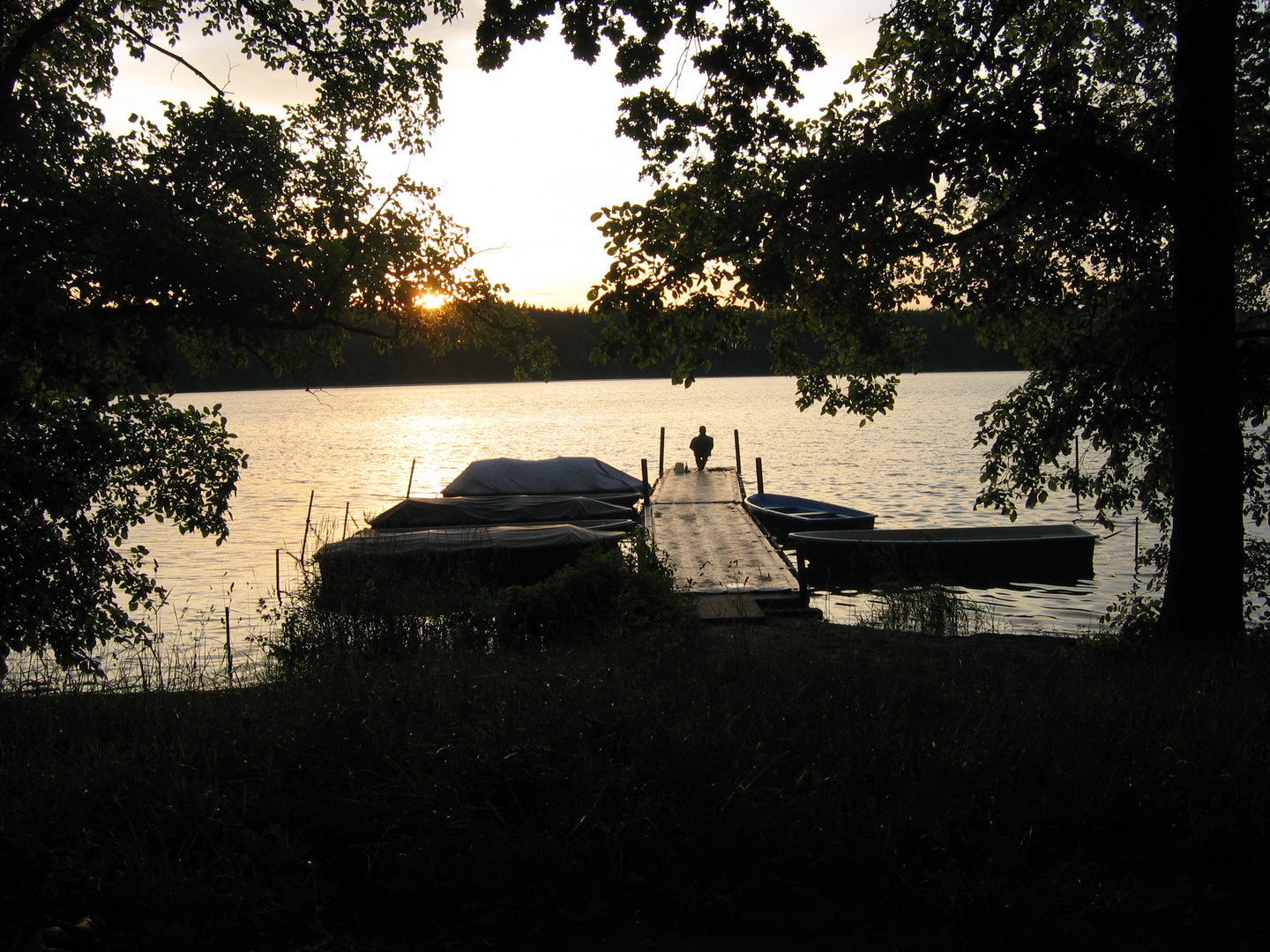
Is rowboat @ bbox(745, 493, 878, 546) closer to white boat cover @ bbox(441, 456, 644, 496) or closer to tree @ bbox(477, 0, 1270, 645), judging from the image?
white boat cover @ bbox(441, 456, 644, 496)

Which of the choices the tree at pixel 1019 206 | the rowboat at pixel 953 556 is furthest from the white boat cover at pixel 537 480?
the tree at pixel 1019 206

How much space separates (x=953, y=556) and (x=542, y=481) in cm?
1403

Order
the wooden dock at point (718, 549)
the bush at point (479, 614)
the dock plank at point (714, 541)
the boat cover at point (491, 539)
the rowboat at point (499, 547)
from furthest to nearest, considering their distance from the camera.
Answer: the boat cover at point (491, 539)
the rowboat at point (499, 547)
the dock plank at point (714, 541)
the wooden dock at point (718, 549)
the bush at point (479, 614)

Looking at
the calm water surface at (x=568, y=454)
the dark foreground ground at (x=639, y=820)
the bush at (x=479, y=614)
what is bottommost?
the calm water surface at (x=568, y=454)

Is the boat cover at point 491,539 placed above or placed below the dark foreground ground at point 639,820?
below

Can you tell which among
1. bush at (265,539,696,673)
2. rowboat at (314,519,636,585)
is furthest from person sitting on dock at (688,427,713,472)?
bush at (265,539,696,673)

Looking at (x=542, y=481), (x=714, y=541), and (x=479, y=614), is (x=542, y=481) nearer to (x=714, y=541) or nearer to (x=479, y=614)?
(x=714, y=541)

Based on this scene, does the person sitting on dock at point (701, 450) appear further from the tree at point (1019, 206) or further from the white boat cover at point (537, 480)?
the tree at point (1019, 206)

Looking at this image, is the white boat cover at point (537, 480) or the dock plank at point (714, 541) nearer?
the dock plank at point (714, 541)

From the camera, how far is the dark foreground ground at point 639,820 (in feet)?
11.8

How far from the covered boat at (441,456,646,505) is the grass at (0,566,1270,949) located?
80.5 feet

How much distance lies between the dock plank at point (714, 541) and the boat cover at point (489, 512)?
1.65 metres

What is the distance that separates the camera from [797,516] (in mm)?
28203

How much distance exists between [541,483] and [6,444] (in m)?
23.7
